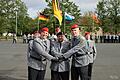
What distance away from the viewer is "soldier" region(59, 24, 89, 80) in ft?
25.7

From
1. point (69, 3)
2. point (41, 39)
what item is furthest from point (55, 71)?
point (69, 3)

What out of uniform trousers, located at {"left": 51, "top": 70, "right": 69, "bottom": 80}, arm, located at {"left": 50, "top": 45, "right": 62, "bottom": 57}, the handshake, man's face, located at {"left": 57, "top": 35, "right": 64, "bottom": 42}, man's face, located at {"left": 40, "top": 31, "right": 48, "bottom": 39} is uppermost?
man's face, located at {"left": 40, "top": 31, "right": 48, "bottom": 39}

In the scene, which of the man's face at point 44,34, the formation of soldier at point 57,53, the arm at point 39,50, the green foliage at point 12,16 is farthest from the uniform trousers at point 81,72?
the green foliage at point 12,16

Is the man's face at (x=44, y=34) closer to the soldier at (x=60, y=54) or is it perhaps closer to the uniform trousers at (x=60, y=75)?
the soldier at (x=60, y=54)

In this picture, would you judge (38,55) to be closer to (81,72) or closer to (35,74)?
(35,74)

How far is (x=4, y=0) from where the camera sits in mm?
97562

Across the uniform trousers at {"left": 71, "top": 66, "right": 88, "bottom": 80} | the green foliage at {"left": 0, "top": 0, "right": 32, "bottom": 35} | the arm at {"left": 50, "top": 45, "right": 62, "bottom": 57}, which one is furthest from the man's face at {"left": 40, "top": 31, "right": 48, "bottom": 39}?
the green foliage at {"left": 0, "top": 0, "right": 32, "bottom": 35}

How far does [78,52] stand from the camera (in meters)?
8.15

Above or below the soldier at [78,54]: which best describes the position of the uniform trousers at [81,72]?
below

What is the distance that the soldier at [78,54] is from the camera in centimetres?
783

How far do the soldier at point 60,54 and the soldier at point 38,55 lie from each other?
0.15 m

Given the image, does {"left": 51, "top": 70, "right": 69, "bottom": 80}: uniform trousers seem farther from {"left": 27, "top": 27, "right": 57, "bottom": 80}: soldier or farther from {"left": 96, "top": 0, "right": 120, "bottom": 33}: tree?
{"left": 96, "top": 0, "right": 120, "bottom": 33}: tree

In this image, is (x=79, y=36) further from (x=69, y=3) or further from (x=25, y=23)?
(x=25, y=23)

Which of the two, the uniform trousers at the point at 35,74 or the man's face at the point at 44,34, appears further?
the uniform trousers at the point at 35,74
